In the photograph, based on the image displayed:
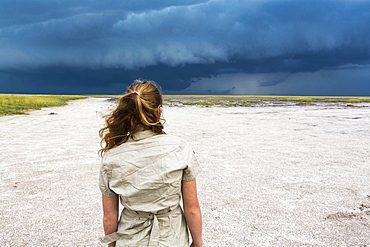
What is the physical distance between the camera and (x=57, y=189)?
15.8 ft

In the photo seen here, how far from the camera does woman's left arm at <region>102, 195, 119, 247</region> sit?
1831 mm

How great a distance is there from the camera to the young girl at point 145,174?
5.47 ft

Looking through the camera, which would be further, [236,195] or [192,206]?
[236,195]


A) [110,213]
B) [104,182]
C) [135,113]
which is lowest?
[110,213]

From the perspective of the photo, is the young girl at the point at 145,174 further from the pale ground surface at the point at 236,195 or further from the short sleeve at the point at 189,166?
the pale ground surface at the point at 236,195

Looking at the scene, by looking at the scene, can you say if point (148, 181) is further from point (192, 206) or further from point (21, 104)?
point (21, 104)

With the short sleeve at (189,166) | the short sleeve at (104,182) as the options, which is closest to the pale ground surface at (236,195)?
the short sleeve at (104,182)

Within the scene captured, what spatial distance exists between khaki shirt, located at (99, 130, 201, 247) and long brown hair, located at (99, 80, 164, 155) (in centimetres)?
6

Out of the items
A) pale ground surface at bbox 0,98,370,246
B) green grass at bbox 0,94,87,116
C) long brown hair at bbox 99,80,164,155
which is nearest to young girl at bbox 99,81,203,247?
long brown hair at bbox 99,80,164,155

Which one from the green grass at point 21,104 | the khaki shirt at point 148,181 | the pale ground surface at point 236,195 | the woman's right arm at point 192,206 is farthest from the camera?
the green grass at point 21,104

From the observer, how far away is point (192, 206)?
183cm

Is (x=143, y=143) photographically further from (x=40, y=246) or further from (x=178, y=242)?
(x=40, y=246)

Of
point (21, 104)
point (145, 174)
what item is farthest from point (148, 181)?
point (21, 104)

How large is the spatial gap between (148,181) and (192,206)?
352 millimetres
